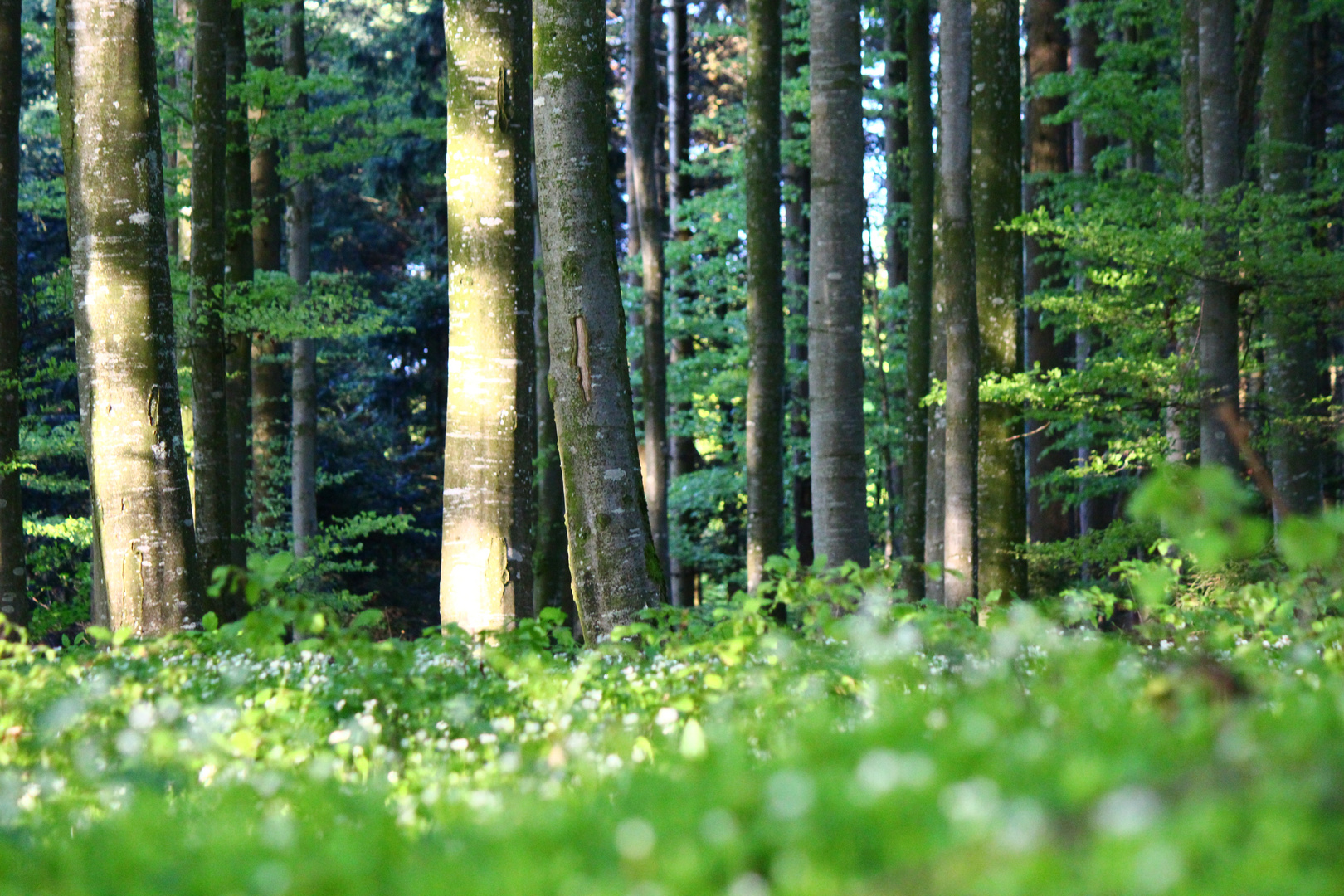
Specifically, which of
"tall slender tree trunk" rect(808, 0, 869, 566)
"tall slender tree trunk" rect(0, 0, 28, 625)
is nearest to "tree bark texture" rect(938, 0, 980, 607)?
"tall slender tree trunk" rect(808, 0, 869, 566)

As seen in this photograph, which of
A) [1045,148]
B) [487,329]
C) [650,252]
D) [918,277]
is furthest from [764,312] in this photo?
[487,329]

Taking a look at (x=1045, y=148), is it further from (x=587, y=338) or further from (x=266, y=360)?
(x=266, y=360)

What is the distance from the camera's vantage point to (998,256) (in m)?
9.84

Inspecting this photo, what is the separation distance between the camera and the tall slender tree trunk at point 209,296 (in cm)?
1082

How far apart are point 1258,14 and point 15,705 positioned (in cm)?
1151

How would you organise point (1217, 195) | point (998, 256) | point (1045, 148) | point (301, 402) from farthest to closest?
point (301, 402), point (1045, 148), point (998, 256), point (1217, 195)

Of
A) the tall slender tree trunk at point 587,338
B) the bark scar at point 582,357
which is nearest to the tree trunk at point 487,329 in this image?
the tall slender tree trunk at point 587,338

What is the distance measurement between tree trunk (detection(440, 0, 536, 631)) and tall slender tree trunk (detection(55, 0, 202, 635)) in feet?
6.01

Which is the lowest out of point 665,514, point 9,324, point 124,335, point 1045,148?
point 665,514

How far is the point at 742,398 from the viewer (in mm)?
19609

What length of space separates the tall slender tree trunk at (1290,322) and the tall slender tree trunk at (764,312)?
17.2ft

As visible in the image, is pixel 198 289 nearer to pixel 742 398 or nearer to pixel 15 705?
pixel 15 705

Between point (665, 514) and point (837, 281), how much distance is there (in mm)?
6548

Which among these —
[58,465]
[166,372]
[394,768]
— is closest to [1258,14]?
[166,372]
